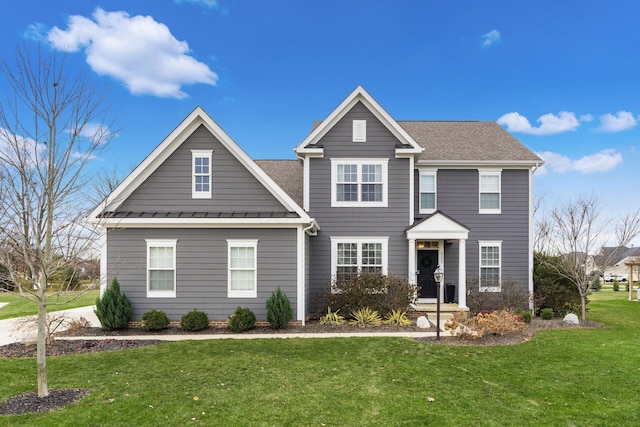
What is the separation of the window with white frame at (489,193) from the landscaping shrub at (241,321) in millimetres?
10247

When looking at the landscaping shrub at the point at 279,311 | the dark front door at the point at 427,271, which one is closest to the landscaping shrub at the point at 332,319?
the landscaping shrub at the point at 279,311

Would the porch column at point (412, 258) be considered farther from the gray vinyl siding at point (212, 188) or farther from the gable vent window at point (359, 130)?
the gray vinyl siding at point (212, 188)

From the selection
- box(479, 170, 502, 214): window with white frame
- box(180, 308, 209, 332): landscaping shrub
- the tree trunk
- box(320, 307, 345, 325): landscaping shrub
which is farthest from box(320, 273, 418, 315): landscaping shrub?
the tree trunk

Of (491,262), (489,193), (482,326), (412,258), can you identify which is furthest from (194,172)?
(491,262)

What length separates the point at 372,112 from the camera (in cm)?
1470

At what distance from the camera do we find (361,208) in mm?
14820

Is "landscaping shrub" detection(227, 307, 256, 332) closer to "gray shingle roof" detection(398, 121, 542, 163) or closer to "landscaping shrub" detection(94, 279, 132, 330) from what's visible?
"landscaping shrub" detection(94, 279, 132, 330)

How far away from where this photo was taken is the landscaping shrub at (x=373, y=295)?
13273 millimetres

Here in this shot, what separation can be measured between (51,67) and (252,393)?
21.0ft

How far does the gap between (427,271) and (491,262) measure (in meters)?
2.63

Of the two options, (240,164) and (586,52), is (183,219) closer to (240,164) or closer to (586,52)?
(240,164)

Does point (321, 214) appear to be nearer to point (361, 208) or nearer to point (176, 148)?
point (361, 208)

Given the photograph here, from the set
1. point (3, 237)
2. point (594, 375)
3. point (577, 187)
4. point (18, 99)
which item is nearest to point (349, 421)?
point (594, 375)

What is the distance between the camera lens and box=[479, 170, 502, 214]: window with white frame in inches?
626
